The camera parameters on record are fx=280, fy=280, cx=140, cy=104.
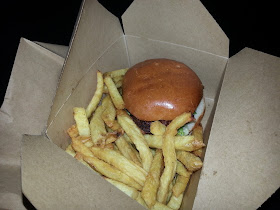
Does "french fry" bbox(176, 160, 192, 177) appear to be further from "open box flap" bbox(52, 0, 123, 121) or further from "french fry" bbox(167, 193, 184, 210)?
"open box flap" bbox(52, 0, 123, 121)

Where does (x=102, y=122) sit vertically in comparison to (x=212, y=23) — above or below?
below

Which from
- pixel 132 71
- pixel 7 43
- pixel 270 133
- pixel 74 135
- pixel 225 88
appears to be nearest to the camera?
pixel 270 133

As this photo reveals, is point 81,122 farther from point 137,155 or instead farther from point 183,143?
point 183,143

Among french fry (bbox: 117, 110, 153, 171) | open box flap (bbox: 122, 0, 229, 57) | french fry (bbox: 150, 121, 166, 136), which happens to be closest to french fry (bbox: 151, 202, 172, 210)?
french fry (bbox: 117, 110, 153, 171)

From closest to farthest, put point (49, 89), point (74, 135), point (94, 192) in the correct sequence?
1. point (94, 192)
2. point (74, 135)
3. point (49, 89)

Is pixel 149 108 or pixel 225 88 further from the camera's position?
pixel 149 108

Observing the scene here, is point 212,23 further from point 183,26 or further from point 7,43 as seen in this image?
point 7,43

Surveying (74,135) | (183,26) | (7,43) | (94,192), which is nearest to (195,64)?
(183,26)

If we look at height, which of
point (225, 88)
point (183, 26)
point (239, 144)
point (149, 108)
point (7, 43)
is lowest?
point (7, 43)

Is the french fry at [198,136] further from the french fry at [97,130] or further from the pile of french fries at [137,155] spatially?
the french fry at [97,130]
